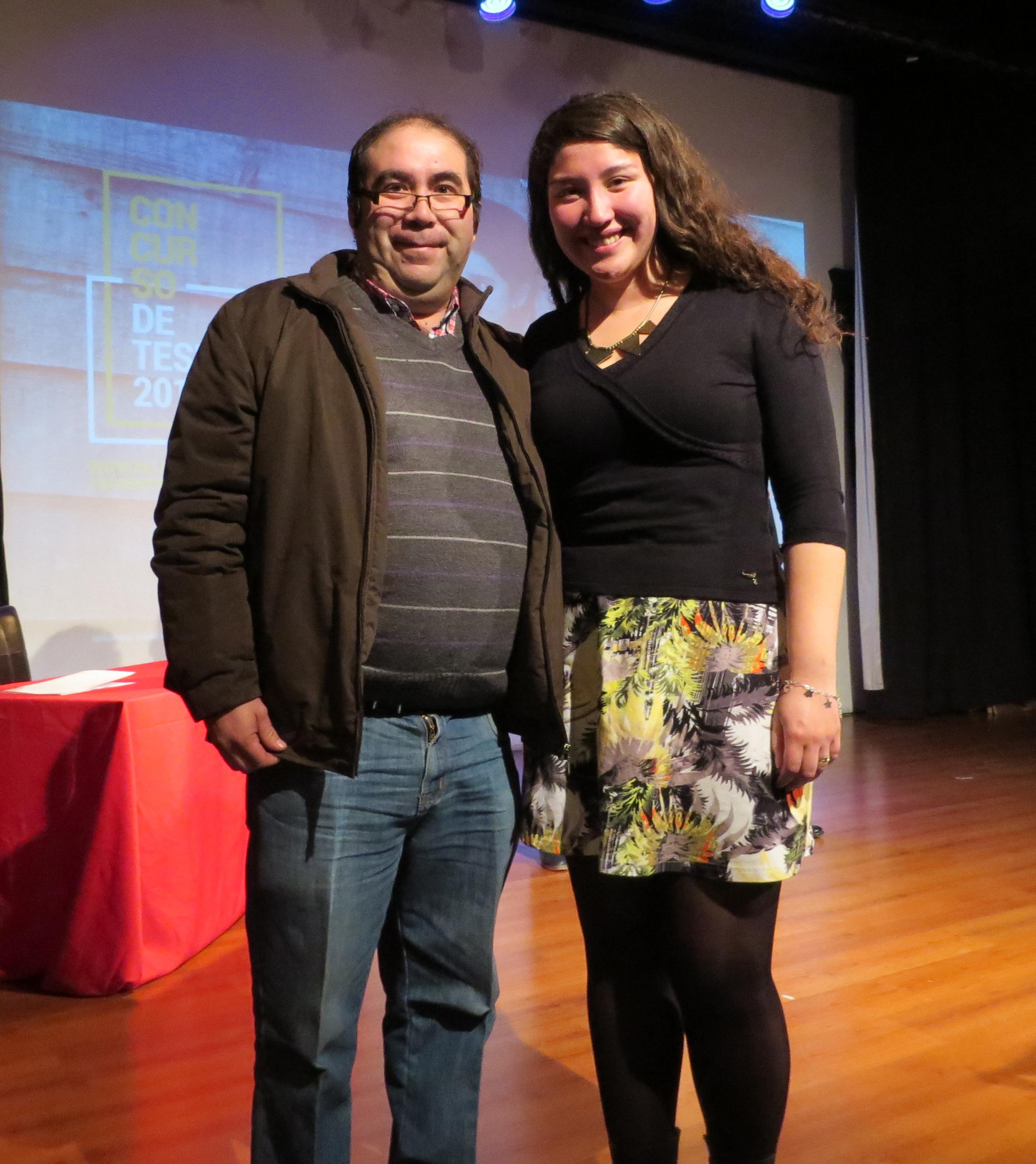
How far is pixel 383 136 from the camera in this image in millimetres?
1488

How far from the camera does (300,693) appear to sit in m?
1.33

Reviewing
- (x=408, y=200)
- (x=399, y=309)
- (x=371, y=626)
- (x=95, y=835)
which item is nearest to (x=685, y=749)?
(x=371, y=626)

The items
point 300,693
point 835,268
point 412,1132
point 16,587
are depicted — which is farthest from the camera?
point 835,268

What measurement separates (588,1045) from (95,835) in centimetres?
113

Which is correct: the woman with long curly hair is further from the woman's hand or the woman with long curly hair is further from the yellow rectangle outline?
the yellow rectangle outline

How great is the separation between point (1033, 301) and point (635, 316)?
607 cm

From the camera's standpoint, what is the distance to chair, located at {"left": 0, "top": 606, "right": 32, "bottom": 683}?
11.4ft

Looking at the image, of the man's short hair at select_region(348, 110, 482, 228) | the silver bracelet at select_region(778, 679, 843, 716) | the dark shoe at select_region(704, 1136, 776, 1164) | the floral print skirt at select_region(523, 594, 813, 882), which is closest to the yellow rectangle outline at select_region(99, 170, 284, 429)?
the man's short hair at select_region(348, 110, 482, 228)

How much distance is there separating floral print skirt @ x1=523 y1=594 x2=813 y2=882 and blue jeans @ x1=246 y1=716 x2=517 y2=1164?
0.44 feet

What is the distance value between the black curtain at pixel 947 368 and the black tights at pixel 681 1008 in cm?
537

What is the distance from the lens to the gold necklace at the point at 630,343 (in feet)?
4.98

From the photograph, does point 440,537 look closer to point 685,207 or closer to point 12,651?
point 685,207

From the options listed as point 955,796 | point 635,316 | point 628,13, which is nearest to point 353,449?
point 635,316

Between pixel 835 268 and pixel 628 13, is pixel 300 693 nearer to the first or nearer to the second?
pixel 628 13
